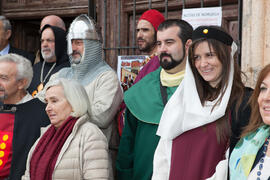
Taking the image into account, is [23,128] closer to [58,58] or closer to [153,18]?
[58,58]

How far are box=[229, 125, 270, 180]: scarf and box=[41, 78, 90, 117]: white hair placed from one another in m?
1.17

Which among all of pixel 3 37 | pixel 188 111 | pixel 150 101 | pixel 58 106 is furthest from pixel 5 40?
pixel 188 111

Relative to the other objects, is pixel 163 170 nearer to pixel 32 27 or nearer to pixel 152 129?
pixel 152 129

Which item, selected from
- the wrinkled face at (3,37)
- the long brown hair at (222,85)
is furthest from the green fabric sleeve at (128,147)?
the wrinkled face at (3,37)

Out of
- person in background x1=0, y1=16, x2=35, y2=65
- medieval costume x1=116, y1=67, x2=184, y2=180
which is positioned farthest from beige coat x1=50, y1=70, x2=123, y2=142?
person in background x1=0, y1=16, x2=35, y2=65

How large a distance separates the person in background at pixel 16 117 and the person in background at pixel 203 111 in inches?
43.4

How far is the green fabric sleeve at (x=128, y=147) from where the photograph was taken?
2.94 m

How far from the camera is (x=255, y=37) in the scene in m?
3.01

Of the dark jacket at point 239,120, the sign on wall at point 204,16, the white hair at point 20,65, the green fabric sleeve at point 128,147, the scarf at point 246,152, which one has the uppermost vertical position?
the sign on wall at point 204,16

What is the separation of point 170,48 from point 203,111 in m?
0.80

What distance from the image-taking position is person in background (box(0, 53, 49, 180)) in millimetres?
2869

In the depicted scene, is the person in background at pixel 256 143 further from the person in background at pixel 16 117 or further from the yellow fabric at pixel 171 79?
the person in background at pixel 16 117

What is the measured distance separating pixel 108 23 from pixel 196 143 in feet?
11.3

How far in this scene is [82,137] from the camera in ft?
8.49
